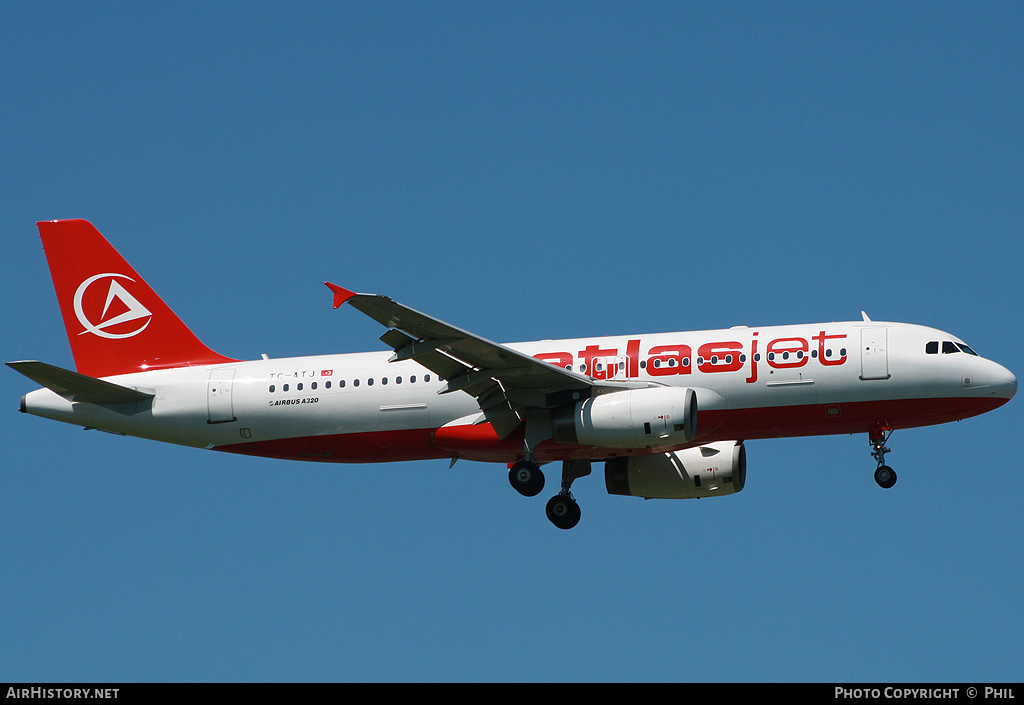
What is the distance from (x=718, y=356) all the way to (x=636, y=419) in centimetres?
295

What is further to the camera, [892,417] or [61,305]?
[61,305]

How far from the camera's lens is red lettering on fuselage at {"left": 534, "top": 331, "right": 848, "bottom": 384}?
31.0 m

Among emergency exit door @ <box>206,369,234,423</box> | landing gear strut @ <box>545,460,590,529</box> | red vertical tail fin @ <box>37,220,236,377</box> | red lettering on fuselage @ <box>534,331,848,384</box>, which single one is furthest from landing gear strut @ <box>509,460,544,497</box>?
red vertical tail fin @ <box>37,220,236,377</box>

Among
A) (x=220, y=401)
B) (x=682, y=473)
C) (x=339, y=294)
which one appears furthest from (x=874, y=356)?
(x=220, y=401)

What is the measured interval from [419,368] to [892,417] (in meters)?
11.9

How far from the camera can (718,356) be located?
31438 mm

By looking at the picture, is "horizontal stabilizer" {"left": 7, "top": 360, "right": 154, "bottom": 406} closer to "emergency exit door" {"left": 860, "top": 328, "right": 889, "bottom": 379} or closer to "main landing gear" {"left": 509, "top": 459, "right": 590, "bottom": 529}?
"main landing gear" {"left": 509, "top": 459, "right": 590, "bottom": 529}

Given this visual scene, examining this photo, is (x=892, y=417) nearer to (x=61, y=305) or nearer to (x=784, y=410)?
(x=784, y=410)

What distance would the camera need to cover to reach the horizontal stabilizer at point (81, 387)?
32094mm

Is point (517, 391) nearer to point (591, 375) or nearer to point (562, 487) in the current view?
point (591, 375)

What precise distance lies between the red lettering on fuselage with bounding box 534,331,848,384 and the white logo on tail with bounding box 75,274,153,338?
508 inches

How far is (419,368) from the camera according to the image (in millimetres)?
33312

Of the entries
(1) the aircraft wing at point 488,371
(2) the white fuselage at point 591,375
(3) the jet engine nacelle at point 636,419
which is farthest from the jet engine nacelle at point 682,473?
(3) the jet engine nacelle at point 636,419

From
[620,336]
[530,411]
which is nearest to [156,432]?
[530,411]
